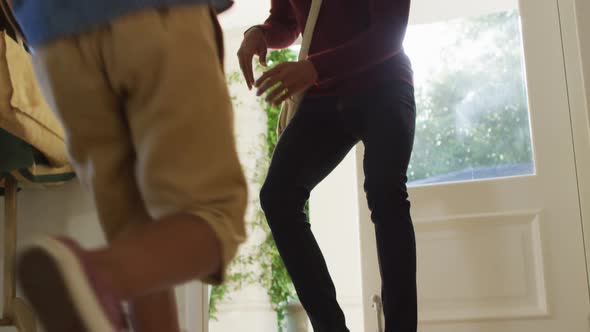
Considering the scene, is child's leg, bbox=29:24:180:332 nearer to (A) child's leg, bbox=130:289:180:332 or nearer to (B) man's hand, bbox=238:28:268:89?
(A) child's leg, bbox=130:289:180:332

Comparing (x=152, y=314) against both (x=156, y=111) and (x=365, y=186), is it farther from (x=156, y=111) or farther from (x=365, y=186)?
(x=365, y=186)

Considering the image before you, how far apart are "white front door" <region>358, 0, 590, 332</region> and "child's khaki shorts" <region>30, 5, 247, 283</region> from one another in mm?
1323

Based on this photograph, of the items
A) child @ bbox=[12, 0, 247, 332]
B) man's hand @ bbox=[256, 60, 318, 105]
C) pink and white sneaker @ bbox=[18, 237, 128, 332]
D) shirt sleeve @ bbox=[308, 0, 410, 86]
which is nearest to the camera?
pink and white sneaker @ bbox=[18, 237, 128, 332]

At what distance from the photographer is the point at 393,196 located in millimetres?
1384

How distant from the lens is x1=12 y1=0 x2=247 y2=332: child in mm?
804

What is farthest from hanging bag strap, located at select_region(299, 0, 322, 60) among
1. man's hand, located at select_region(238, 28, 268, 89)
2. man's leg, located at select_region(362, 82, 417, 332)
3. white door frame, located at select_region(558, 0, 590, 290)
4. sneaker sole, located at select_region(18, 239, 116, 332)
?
sneaker sole, located at select_region(18, 239, 116, 332)

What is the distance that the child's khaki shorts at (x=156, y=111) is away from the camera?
0.87 m

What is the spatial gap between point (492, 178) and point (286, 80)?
1.08 m

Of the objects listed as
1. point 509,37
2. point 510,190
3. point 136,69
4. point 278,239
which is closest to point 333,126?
point 278,239

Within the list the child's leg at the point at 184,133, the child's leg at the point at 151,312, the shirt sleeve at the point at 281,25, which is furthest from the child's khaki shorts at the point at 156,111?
the shirt sleeve at the point at 281,25

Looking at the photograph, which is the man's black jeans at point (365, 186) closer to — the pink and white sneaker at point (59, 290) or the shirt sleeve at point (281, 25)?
the shirt sleeve at point (281, 25)

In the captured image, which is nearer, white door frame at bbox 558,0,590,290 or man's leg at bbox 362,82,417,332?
man's leg at bbox 362,82,417,332

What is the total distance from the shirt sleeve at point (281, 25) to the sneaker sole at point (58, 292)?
44.0 inches

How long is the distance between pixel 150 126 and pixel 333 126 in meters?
0.69
